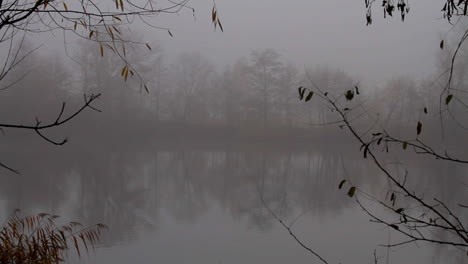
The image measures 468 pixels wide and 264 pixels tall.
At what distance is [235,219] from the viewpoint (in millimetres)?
6410

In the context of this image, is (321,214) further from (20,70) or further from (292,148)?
(20,70)

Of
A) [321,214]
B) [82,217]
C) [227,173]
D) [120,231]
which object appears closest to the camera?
[120,231]

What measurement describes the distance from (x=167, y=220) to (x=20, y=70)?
44.9 ft

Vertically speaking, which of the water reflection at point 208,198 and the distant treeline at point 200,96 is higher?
the distant treeline at point 200,96

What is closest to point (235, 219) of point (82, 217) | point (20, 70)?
point (82, 217)

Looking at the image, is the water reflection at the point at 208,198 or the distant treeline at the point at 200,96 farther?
the distant treeline at the point at 200,96

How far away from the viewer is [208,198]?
812 centimetres

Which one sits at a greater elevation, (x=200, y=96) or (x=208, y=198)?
(x=200, y=96)

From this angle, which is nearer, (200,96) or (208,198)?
(208,198)

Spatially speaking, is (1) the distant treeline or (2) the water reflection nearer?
(2) the water reflection

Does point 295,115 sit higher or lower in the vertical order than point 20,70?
lower

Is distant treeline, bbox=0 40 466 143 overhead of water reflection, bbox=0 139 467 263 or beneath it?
overhead

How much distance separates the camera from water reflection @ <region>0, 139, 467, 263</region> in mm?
5039

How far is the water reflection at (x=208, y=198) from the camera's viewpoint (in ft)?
16.5
